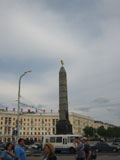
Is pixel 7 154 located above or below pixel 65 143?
above

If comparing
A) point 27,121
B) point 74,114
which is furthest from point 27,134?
point 74,114

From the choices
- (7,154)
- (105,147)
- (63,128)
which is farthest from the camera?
(63,128)

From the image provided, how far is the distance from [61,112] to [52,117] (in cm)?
6504

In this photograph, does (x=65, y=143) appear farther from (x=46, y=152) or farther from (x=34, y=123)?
(x=34, y=123)

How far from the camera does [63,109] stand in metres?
35.4

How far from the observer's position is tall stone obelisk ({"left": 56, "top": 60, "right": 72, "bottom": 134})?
33.9 metres

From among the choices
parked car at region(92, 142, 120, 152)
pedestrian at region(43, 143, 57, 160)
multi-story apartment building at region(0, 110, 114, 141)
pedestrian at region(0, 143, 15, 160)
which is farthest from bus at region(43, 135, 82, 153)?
multi-story apartment building at region(0, 110, 114, 141)

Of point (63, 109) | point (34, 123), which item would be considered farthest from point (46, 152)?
point (34, 123)

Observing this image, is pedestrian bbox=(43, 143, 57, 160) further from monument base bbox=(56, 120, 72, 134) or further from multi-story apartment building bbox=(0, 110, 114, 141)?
multi-story apartment building bbox=(0, 110, 114, 141)

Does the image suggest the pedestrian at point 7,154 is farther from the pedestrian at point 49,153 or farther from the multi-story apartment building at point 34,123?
the multi-story apartment building at point 34,123

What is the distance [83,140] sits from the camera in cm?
797

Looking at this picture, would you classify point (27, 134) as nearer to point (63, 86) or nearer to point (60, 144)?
point (63, 86)

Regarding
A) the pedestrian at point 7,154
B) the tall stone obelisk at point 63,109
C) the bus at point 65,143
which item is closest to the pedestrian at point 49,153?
the pedestrian at point 7,154

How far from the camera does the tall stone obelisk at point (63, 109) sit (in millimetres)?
33906
